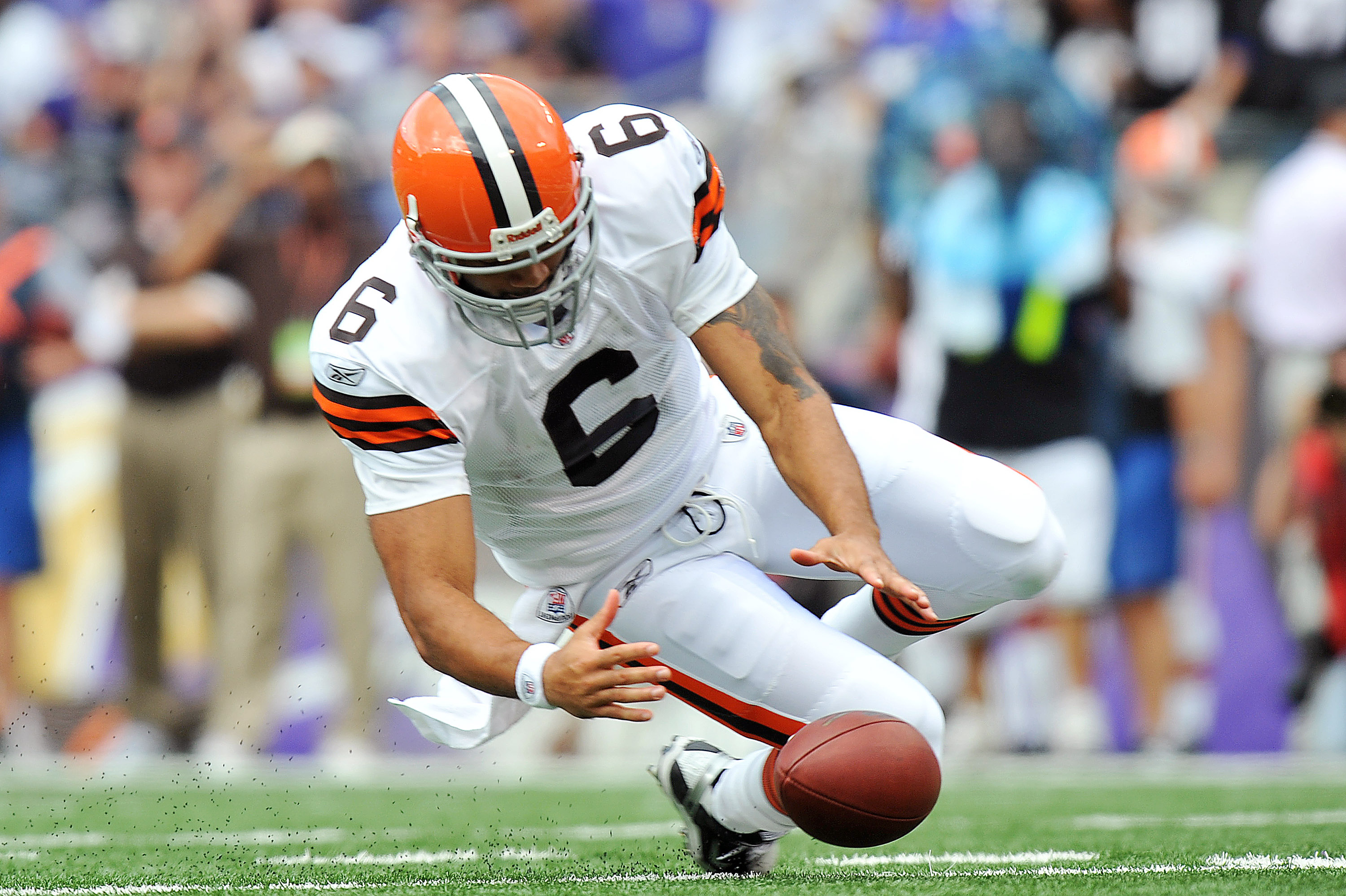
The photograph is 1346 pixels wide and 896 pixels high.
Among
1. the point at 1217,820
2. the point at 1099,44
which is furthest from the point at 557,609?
the point at 1099,44

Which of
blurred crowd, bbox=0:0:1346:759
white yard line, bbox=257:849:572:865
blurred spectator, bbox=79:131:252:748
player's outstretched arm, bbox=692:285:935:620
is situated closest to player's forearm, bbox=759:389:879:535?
player's outstretched arm, bbox=692:285:935:620

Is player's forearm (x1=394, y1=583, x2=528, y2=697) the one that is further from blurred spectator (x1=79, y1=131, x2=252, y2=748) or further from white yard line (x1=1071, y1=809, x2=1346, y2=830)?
blurred spectator (x1=79, y1=131, x2=252, y2=748)

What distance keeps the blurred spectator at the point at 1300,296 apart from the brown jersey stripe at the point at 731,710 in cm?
336

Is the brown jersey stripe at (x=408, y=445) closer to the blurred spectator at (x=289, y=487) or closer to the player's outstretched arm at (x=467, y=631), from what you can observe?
the player's outstretched arm at (x=467, y=631)

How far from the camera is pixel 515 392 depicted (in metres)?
2.80

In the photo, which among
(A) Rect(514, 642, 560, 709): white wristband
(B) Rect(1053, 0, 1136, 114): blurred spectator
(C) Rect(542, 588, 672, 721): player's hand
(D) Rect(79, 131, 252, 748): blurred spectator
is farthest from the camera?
(B) Rect(1053, 0, 1136, 114): blurred spectator

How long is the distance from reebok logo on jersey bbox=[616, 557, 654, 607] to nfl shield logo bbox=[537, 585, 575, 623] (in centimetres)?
10

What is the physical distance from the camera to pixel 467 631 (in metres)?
2.46

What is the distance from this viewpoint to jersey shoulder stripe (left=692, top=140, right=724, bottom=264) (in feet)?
9.57

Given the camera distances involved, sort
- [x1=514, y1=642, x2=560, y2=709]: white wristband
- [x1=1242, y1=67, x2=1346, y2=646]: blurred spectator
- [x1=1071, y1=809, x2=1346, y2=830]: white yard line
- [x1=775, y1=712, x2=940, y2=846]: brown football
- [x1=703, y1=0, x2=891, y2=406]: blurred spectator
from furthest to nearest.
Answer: [x1=703, y1=0, x2=891, y2=406]: blurred spectator
[x1=1242, y1=67, x2=1346, y2=646]: blurred spectator
[x1=1071, y1=809, x2=1346, y2=830]: white yard line
[x1=775, y1=712, x2=940, y2=846]: brown football
[x1=514, y1=642, x2=560, y2=709]: white wristband

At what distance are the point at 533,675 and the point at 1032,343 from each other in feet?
12.0

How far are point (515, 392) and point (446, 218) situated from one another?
35cm

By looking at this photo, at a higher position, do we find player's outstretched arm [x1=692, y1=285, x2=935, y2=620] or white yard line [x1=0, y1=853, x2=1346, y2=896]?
player's outstretched arm [x1=692, y1=285, x2=935, y2=620]

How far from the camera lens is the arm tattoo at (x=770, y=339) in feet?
9.35
